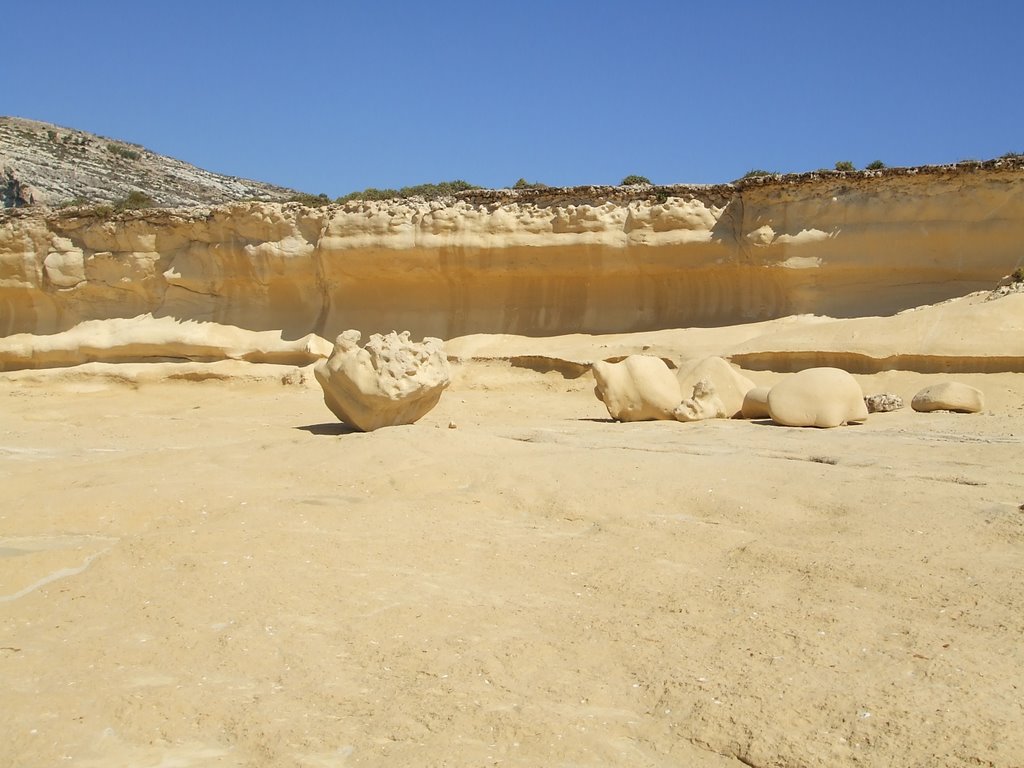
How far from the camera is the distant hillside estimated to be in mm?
22906

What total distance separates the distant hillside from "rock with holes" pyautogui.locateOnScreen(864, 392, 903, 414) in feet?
51.0

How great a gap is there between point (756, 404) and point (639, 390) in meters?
1.17

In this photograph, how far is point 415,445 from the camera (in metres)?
6.13

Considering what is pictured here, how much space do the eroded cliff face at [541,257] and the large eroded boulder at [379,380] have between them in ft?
21.2

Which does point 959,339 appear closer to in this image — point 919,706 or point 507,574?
point 507,574

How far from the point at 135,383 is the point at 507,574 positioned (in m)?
13.0

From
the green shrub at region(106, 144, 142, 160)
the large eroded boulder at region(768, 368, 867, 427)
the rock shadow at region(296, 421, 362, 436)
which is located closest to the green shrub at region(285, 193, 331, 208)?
the rock shadow at region(296, 421, 362, 436)

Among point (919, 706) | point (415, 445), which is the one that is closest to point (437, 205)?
point (415, 445)

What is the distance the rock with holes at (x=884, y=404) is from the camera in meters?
9.34

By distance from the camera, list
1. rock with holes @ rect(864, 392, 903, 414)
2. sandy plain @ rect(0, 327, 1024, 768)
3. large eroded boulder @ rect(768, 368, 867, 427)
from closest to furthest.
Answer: sandy plain @ rect(0, 327, 1024, 768)
large eroded boulder @ rect(768, 368, 867, 427)
rock with holes @ rect(864, 392, 903, 414)

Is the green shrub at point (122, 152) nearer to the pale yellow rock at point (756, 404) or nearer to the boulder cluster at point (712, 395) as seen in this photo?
the boulder cluster at point (712, 395)

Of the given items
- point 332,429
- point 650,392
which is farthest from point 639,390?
point 332,429

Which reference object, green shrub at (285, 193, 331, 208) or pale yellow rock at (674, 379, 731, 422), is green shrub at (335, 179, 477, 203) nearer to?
green shrub at (285, 193, 331, 208)

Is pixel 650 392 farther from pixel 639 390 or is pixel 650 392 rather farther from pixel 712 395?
pixel 712 395
